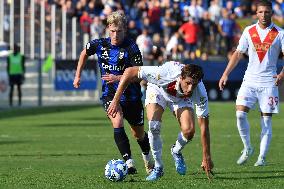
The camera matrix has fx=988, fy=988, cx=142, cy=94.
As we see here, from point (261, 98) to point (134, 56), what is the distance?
264 centimetres

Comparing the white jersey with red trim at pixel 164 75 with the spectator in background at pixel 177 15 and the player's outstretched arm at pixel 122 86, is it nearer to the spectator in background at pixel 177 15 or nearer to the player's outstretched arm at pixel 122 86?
the player's outstretched arm at pixel 122 86

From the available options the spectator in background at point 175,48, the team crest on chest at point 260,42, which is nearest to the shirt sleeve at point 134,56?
the team crest on chest at point 260,42

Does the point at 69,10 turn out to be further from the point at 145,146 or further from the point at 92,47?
the point at 145,146

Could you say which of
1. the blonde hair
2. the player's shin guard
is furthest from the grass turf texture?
the blonde hair

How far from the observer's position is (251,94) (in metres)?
14.3

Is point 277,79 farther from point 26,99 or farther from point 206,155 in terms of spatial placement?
point 26,99

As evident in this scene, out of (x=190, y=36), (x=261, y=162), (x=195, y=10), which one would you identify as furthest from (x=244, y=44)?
(x=195, y=10)

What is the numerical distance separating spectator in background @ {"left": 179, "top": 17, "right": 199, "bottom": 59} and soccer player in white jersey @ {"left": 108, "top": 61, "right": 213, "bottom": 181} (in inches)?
890

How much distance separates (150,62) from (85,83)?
7.87ft

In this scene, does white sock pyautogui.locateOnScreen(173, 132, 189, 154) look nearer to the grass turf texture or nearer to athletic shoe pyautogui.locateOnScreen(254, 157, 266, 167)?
the grass turf texture

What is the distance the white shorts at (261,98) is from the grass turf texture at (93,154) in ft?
2.67

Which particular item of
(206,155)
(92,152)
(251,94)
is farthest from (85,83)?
(206,155)

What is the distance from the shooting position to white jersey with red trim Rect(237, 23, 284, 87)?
1406cm

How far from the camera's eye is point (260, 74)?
14.2 metres
